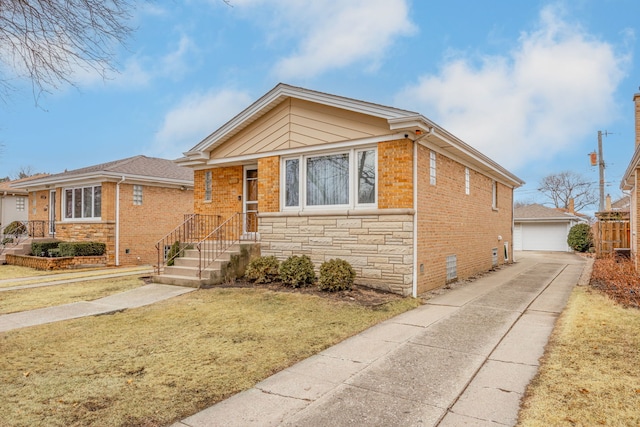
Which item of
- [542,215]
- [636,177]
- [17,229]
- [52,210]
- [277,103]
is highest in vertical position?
[277,103]

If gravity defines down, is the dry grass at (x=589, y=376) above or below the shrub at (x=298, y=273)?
below

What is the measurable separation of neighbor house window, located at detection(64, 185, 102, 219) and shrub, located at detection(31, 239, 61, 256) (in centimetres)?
173

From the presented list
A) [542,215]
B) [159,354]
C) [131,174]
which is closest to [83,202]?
[131,174]

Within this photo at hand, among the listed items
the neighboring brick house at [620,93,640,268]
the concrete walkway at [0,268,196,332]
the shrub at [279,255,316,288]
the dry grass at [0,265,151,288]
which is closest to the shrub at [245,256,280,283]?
the shrub at [279,255,316,288]

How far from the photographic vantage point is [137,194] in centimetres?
1681


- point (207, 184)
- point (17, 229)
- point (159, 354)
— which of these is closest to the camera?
point (159, 354)

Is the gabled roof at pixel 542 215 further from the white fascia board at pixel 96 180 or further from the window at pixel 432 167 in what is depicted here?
the white fascia board at pixel 96 180

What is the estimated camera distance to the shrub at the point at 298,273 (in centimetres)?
834

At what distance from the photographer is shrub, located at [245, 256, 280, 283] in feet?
29.7

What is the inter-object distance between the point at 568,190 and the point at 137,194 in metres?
47.6

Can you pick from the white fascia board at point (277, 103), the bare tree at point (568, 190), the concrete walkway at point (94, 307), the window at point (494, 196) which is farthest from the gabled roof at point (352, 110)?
the bare tree at point (568, 190)

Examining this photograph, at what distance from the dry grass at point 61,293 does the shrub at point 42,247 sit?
20.4ft

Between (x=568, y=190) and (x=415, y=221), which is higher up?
(x=568, y=190)

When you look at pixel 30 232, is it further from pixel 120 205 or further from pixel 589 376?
pixel 589 376
